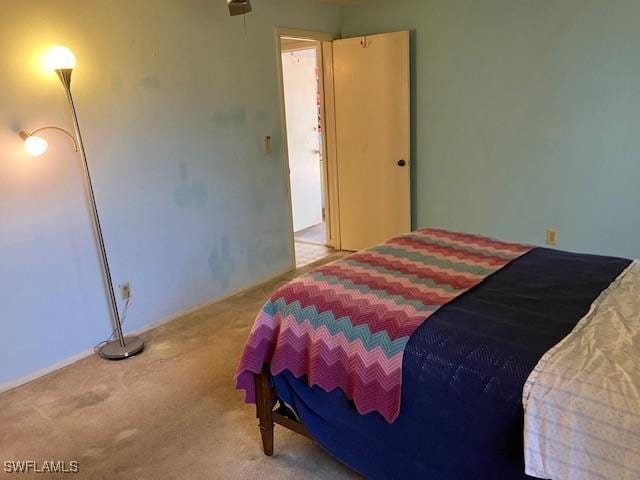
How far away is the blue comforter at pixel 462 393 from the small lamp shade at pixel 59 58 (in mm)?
1972

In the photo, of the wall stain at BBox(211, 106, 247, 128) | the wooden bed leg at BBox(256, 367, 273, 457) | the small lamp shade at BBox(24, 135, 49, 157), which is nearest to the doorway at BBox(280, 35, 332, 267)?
the wall stain at BBox(211, 106, 247, 128)

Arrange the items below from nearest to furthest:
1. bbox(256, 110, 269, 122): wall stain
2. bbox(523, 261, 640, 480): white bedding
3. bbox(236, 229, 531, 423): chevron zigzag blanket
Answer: bbox(523, 261, 640, 480): white bedding, bbox(236, 229, 531, 423): chevron zigzag blanket, bbox(256, 110, 269, 122): wall stain

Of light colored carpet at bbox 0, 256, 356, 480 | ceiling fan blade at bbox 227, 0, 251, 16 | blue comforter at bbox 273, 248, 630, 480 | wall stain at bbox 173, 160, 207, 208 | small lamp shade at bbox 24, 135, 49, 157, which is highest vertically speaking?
ceiling fan blade at bbox 227, 0, 251, 16

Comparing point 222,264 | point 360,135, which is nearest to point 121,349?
point 222,264

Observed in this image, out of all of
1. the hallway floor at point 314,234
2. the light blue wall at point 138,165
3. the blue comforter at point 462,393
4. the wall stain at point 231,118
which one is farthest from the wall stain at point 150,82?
the hallway floor at point 314,234

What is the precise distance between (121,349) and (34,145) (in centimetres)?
127

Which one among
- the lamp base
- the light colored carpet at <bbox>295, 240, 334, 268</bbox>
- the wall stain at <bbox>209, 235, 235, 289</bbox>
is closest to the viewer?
the lamp base

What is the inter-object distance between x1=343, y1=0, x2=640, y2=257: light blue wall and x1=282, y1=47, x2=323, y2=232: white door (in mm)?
1294

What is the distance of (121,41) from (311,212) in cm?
334

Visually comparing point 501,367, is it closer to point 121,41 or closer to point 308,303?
point 308,303

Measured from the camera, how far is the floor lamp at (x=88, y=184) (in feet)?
8.20

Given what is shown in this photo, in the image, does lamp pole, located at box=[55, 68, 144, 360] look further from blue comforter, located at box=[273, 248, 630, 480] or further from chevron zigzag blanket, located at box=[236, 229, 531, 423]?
blue comforter, located at box=[273, 248, 630, 480]

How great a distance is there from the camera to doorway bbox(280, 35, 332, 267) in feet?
17.8

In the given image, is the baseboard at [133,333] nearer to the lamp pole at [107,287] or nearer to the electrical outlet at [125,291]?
the lamp pole at [107,287]
